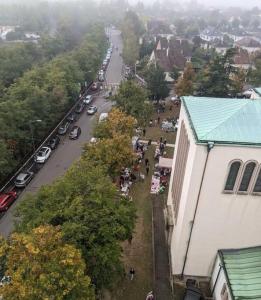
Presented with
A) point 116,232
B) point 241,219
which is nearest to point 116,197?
point 116,232

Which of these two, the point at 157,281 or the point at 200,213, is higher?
the point at 200,213

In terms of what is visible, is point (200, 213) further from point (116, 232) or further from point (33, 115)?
point (33, 115)

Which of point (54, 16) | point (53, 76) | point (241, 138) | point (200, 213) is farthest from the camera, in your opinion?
point (54, 16)

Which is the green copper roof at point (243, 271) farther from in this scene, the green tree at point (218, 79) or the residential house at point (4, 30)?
the residential house at point (4, 30)

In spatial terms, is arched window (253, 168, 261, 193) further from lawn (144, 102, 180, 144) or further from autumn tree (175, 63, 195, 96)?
autumn tree (175, 63, 195, 96)

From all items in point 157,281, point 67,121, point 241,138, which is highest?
point 241,138

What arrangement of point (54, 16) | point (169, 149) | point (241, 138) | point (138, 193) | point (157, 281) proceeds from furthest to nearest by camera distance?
point (54, 16), point (169, 149), point (138, 193), point (157, 281), point (241, 138)

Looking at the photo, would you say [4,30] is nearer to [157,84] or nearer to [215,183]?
[157,84]
